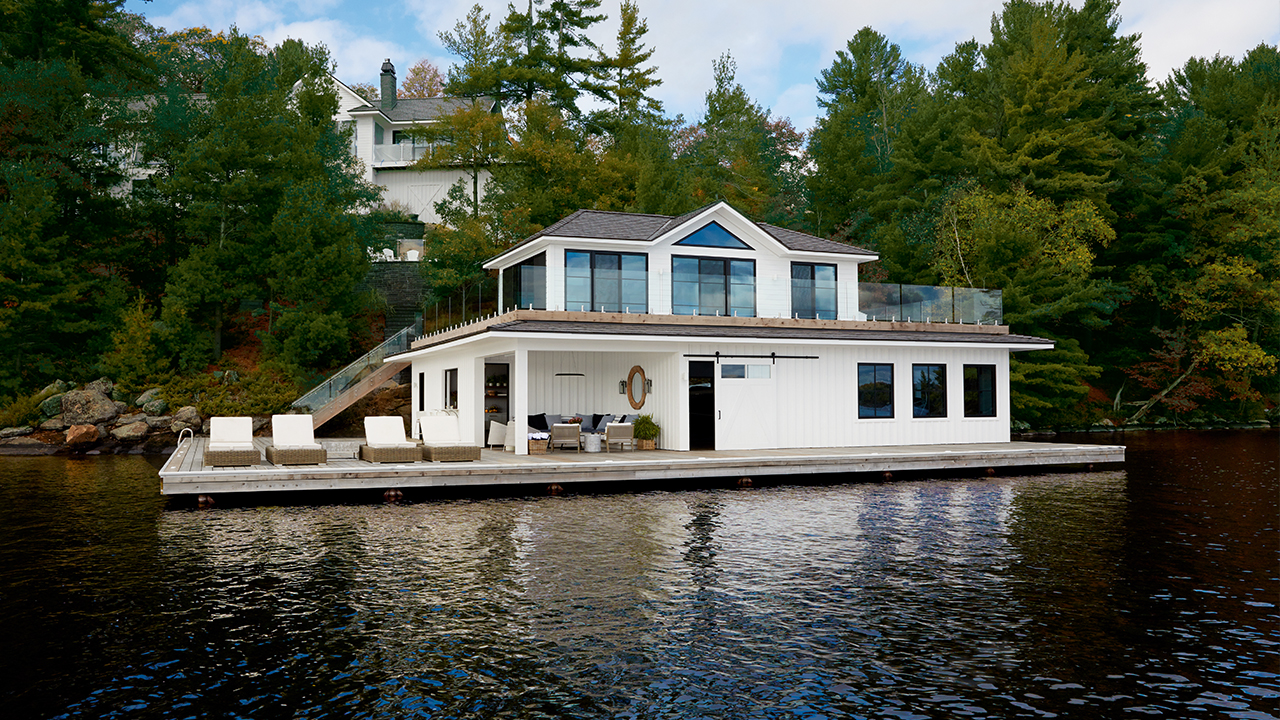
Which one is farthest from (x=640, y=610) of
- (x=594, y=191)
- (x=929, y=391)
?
(x=594, y=191)

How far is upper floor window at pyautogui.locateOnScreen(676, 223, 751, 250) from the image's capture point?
2295 cm

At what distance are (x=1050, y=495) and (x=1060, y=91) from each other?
2785 centimetres

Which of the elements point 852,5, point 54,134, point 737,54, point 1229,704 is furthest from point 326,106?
point 1229,704

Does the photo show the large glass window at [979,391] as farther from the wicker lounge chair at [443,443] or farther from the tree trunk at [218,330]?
the tree trunk at [218,330]

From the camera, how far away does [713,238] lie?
23188 millimetres

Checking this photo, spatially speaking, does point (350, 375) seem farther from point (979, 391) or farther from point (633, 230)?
point (979, 391)

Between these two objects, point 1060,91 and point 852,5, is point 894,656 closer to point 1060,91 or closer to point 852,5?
point 1060,91

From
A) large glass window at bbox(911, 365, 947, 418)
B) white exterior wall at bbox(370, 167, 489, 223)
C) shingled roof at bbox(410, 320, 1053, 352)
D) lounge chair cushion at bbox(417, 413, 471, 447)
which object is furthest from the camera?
white exterior wall at bbox(370, 167, 489, 223)

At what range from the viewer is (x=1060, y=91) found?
127 ft

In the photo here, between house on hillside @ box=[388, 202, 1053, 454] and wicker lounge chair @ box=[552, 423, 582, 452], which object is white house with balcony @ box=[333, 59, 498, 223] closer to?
house on hillside @ box=[388, 202, 1053, 454]

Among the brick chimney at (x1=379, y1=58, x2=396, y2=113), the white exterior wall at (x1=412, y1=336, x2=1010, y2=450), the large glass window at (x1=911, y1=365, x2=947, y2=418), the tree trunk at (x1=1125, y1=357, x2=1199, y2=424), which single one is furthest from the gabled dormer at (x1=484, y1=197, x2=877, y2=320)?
the brick chimney at (x1=379, y1=58, x2=396, y2=113)

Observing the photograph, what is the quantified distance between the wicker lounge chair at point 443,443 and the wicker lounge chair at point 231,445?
3127mm

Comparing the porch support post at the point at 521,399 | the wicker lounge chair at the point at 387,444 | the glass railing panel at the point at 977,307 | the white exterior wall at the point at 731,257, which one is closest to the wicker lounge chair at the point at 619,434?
the porch support post at the point at 521,399

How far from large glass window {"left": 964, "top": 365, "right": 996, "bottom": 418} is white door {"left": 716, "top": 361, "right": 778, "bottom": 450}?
592 cm
